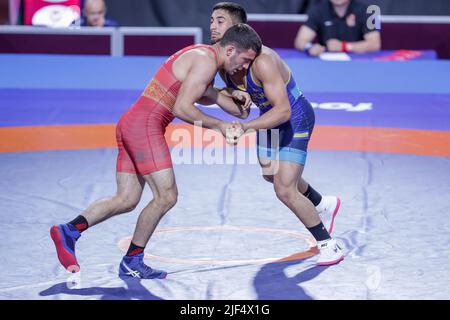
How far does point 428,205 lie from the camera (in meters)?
6.34

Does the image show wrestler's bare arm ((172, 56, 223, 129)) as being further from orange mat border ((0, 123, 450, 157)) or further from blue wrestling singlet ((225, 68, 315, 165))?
orange mat border ((0, 123, 450, 157))

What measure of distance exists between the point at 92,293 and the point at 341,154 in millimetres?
3577

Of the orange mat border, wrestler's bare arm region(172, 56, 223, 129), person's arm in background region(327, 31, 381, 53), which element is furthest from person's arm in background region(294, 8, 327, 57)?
wrestler's bare arm region(172, 56, 223, 129)

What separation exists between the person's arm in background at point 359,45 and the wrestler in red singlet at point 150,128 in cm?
539

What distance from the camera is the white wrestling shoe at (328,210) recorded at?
575cm

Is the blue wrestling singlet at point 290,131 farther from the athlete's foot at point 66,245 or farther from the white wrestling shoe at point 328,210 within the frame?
the athlete's foot at point 66,245

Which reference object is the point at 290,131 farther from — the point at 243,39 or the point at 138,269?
the point at 138,269

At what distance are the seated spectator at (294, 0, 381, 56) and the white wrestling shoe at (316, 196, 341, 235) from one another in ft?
14.8

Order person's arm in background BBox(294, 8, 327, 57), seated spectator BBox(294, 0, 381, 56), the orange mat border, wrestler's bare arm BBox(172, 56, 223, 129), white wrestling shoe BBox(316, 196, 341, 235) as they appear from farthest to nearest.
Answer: person's arm in background BBox(294, 8, 327, 57) < seated spectator BBox(294, 0, 381, 56) < the orange mat border < white wrestling shoe BBox(316, 196, 341, 235) < wrestler's bare arm BBox(172, 56, 223, 129)

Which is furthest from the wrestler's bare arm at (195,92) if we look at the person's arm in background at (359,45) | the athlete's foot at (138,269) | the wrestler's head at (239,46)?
the person's arm in background at (359,45)

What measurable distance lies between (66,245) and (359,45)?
606cm

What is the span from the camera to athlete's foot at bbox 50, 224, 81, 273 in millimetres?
4777

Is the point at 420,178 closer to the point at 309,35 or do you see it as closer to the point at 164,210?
the point at 164,210

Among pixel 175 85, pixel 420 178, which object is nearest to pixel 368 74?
pixel 420 178
